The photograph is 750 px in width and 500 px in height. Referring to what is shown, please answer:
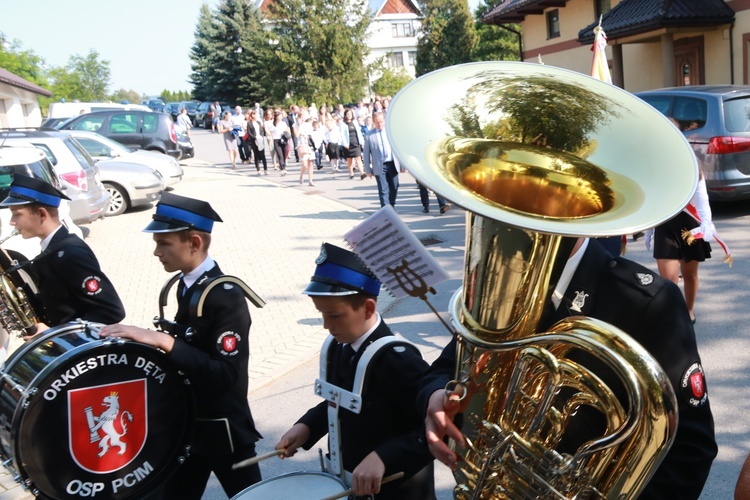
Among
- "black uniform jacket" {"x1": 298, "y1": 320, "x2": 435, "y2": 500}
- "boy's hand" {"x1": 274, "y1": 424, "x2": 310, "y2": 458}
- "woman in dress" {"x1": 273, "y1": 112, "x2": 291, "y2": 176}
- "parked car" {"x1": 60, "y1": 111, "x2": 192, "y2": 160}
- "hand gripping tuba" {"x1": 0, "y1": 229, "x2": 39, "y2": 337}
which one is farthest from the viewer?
"woman in dress" {"x1": 273, "y1": 112, "x2": 291, "y2": 176}

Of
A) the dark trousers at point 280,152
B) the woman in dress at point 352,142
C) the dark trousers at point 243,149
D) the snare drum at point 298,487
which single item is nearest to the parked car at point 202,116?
the dark trousers at point 243,149

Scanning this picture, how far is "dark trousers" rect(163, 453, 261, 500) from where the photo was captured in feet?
9.87

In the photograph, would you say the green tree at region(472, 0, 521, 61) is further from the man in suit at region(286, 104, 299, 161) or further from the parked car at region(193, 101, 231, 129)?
the man in suit at region(286, 104, 299, 161)

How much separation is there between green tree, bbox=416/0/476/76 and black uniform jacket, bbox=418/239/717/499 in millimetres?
52318

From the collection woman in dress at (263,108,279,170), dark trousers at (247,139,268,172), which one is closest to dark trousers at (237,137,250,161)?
woman in dress at (263,108,279,170)

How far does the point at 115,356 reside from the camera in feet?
8.93

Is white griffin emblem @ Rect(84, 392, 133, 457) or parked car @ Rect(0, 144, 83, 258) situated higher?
parked car @ Rect(0, 144, 83, 258)

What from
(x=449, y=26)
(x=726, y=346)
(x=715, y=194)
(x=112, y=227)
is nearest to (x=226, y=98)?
(x=449, y=26)

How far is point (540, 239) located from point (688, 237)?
4.28m

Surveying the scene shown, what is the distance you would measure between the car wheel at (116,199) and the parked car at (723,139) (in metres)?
10.3

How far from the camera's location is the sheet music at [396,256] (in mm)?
1918

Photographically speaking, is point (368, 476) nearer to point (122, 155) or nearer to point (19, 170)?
point (19, 170)

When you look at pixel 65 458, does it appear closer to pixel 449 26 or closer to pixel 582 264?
pixel 582 264

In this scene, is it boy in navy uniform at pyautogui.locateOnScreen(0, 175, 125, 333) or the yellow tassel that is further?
the yellow tassel
